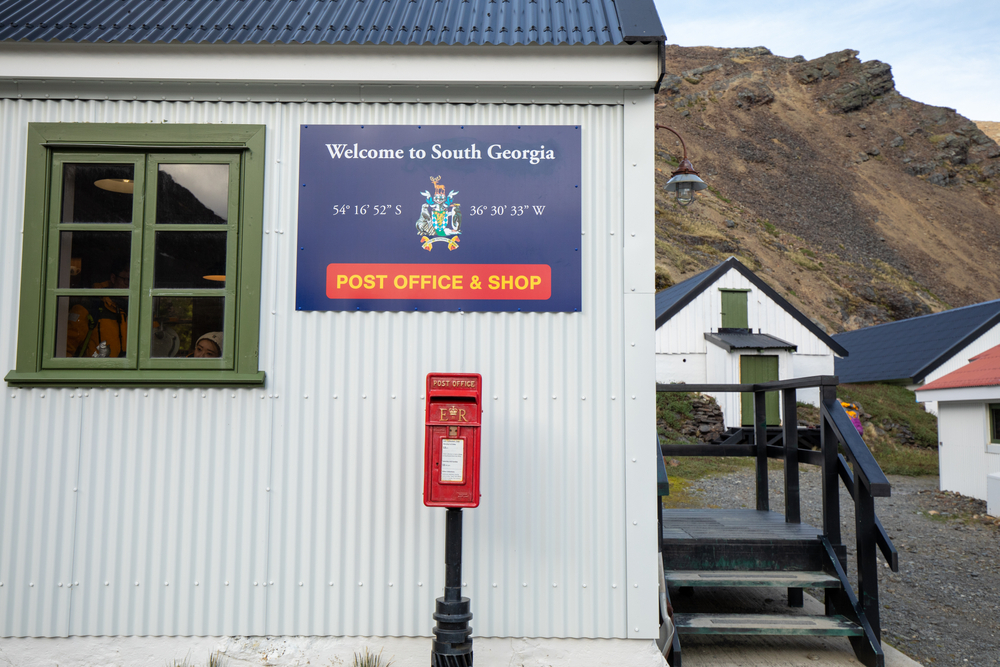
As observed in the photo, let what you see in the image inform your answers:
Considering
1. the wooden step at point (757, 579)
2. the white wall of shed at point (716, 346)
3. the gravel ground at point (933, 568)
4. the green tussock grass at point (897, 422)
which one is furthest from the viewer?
the white wall of shed at point (716, 346)

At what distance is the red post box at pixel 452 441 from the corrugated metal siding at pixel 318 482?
19.0 inches

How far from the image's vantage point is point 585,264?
169 inches

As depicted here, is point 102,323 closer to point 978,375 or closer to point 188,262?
point 188,262

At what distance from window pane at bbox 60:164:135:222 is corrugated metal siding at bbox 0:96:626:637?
0.29 m

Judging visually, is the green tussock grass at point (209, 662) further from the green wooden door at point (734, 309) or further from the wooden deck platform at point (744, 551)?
the green wooden door at point (734, 309)

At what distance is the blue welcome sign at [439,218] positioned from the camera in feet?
14.0

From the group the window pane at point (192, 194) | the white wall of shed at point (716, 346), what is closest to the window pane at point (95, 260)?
the window pane at point (192, 194)

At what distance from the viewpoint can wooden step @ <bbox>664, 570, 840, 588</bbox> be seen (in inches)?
177

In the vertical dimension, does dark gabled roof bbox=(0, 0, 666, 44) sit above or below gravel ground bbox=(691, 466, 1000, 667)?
above

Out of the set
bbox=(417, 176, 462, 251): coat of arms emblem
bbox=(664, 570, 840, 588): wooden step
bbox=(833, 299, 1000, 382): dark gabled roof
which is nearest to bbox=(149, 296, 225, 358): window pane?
bbox=(417, 176, 462, 251): coat of arms emblem

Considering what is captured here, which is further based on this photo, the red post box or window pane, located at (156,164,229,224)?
window pane, located at (156,164,229,224)

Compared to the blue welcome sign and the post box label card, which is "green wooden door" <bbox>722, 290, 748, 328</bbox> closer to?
the blue welcome sign

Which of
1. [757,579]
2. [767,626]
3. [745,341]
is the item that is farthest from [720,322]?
[767,626]

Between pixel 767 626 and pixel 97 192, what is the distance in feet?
16.7
